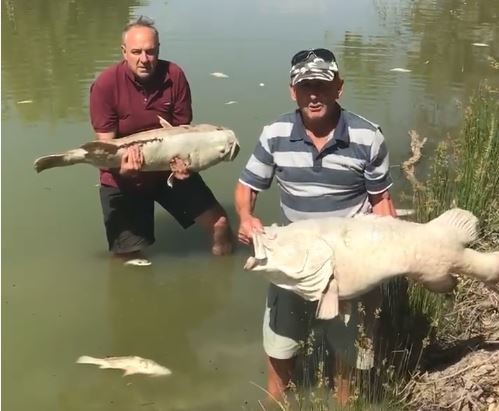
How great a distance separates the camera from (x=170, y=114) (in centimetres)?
506

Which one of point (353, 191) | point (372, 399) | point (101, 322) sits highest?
point (353, 191)

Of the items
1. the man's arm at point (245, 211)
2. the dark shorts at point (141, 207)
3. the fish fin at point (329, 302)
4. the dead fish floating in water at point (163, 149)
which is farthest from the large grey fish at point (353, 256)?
the dark shorts at point (141, 207)

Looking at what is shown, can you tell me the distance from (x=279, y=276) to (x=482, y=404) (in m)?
1.12

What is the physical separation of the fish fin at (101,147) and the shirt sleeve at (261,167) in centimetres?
126

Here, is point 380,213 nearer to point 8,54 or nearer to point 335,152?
point 335,152

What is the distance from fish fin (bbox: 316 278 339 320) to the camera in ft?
10.4

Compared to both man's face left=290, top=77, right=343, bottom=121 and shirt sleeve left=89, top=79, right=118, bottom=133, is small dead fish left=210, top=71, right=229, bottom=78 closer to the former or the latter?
shirt sleeve left=89, top=79, right=118, bottom=133

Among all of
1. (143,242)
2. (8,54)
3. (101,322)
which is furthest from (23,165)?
(8,54)

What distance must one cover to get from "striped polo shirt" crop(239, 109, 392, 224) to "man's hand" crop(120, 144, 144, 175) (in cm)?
122

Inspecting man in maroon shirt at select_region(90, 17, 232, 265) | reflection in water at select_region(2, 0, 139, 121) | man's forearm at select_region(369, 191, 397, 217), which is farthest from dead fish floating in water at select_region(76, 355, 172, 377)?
reflection in water at select_region(2, 0, 139, 121)

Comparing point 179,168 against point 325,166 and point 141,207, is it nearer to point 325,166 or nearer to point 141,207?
point 141,207

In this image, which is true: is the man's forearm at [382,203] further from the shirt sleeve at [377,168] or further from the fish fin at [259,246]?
the fish fin at [259,246]

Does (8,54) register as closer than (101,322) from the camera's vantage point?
No

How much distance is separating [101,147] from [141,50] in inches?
26.2
